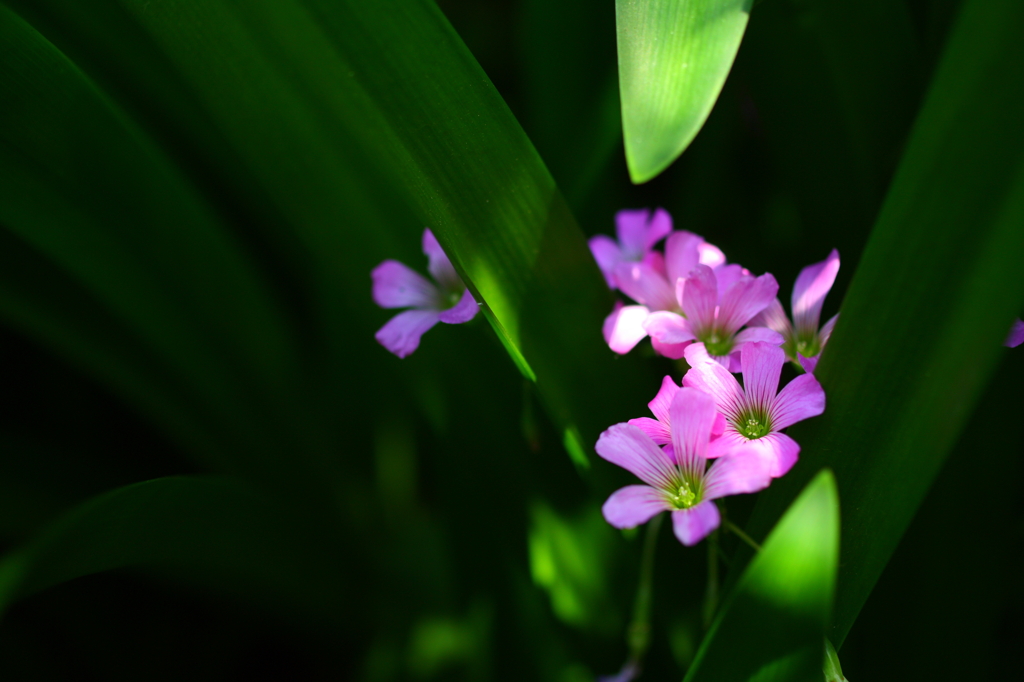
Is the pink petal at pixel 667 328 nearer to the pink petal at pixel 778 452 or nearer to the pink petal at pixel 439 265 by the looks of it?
the pink petal at pixel 778 452

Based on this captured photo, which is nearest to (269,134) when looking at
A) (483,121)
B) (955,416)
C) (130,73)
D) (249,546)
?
(483,121)

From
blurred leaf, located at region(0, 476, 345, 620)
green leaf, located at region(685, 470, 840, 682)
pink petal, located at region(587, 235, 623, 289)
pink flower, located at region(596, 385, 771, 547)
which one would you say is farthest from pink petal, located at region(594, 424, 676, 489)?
blurred leaf, located at region(0, 476, 345, 620)

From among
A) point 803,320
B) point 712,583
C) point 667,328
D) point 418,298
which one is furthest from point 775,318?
point 418,298

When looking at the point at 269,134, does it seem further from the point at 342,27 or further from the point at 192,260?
the point at 192,260

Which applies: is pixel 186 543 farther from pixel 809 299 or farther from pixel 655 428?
pixel 809 299

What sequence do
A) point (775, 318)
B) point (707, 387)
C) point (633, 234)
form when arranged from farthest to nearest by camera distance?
1. point (633, 234)
2. point (775, 318)
3. point (707, 387)

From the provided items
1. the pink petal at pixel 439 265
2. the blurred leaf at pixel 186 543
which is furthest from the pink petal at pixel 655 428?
the blurred leaf at pixel 186 543

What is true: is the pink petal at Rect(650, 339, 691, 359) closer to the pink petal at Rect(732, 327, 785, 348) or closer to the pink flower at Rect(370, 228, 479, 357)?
the pink petal at Rect(732, 327, 785, 348)

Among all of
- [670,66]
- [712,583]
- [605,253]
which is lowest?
[712,583]
